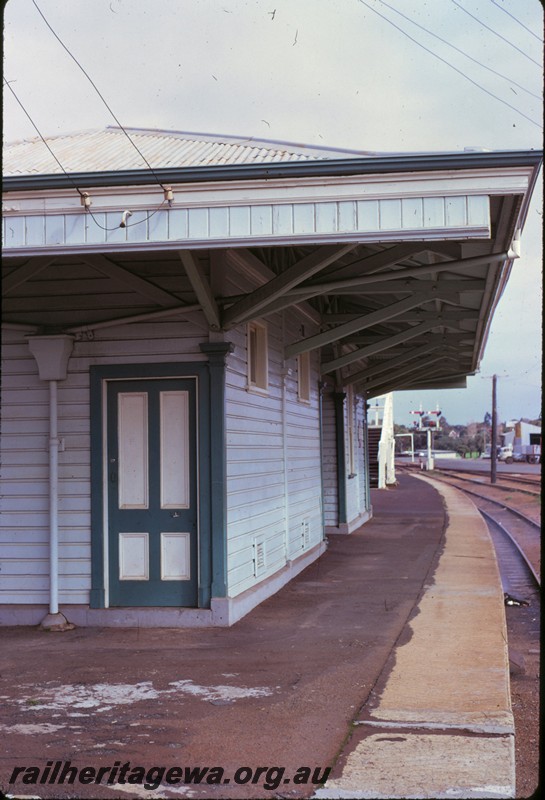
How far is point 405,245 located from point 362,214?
4.91 ft

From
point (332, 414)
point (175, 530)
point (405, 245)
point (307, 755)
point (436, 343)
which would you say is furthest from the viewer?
point (332, 414)

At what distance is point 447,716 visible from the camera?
5176 millimetres

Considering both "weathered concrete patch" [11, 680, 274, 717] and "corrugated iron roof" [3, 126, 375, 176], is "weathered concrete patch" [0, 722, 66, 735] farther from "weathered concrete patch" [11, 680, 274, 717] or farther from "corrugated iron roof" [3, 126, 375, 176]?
"corrugated iron roof" [3, 126, 375, 176]

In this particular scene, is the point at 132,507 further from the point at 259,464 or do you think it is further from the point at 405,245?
the point at 405,245

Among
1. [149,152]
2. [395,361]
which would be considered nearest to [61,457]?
[149,152]

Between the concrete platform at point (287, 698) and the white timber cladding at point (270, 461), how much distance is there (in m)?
0.71

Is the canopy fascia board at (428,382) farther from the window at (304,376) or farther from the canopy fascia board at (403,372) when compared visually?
the window at (304,376)

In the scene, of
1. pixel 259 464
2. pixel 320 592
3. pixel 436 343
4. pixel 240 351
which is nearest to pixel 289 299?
pixel 240 351

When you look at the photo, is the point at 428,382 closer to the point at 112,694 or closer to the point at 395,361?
the point at 395,361

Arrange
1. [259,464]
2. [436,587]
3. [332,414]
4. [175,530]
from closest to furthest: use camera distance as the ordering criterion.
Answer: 1. [175,530]
2. [259,464]
3. [436,587]
4. [332,414]

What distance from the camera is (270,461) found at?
10273mm

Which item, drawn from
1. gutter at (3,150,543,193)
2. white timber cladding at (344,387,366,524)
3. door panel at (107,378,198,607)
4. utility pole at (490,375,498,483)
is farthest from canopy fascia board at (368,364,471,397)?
utility pole at (490,375,498,483)

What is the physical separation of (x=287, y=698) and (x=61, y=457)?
11.9ft

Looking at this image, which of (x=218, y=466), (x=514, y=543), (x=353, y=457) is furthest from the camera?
(x=514, y=543)
